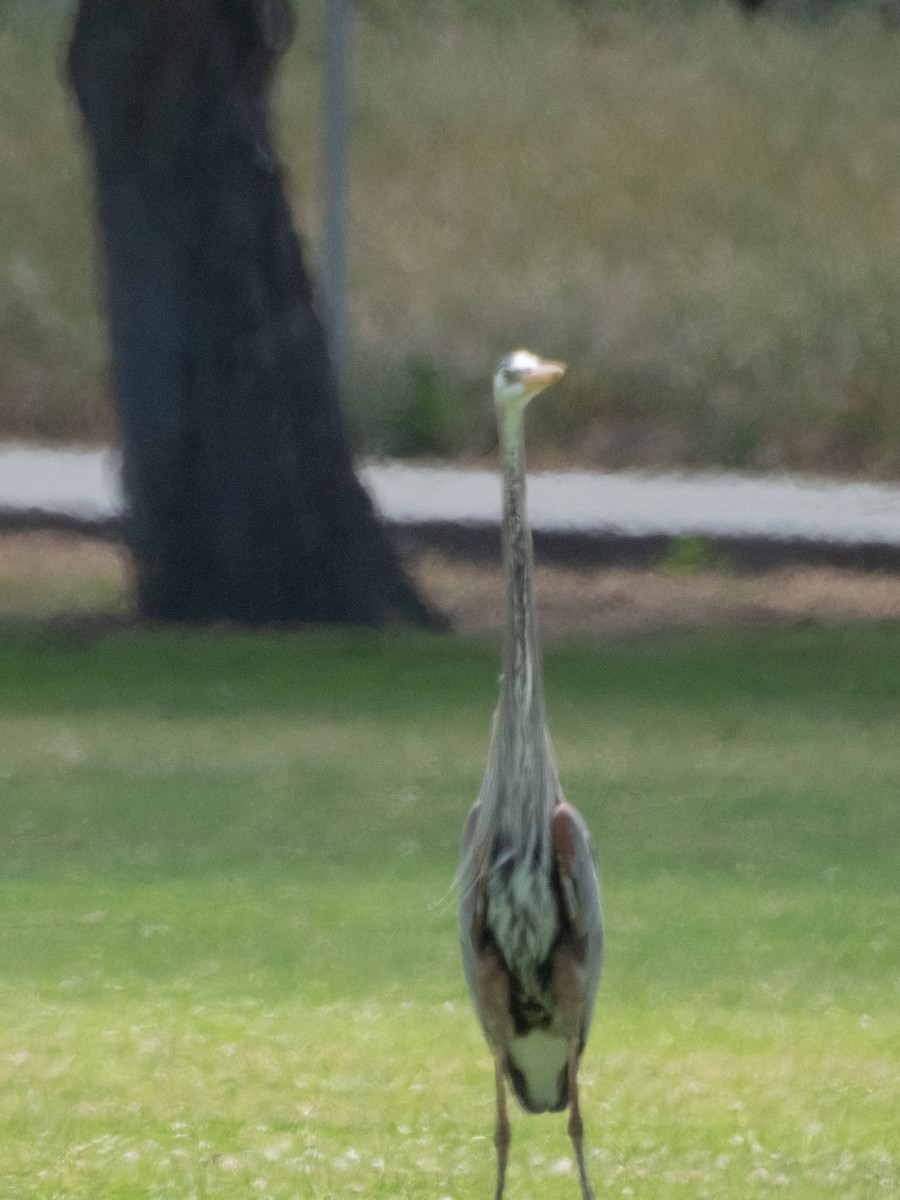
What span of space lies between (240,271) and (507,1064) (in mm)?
8963

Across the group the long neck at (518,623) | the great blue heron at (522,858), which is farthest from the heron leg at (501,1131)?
the long neck at (518,623)

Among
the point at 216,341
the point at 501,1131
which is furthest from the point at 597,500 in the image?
the point at 501,1131

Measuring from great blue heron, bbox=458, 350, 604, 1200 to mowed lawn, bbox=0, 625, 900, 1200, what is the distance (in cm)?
67

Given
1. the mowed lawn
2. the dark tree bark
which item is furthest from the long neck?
the dark tree bark

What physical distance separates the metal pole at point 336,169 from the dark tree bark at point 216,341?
3.84 m

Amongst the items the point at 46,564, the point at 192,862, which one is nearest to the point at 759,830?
the point at 192,862

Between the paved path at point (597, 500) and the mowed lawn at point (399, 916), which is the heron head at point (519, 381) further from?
the paved path at point (597, 500)

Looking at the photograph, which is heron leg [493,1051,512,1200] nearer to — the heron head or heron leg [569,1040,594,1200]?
heron leg [569,1040,594,1200]

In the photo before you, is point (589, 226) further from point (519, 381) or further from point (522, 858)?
point (522, 858)

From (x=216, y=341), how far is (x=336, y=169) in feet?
15.3

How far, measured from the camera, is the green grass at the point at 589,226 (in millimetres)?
24750

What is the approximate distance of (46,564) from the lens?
17.0 m

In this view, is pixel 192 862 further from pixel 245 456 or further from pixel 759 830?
pixel 245 456

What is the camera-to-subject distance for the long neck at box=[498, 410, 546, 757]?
204 inches
